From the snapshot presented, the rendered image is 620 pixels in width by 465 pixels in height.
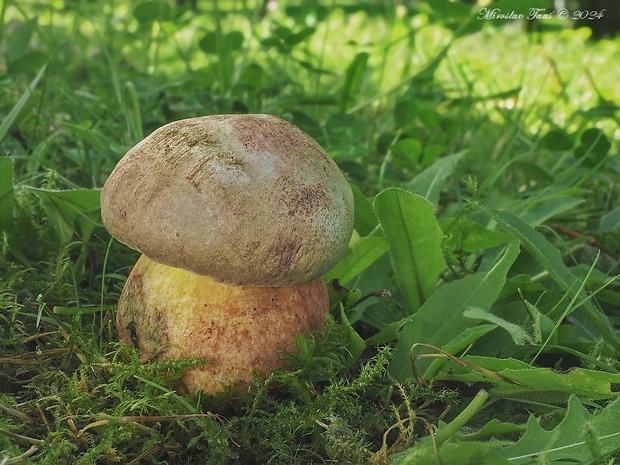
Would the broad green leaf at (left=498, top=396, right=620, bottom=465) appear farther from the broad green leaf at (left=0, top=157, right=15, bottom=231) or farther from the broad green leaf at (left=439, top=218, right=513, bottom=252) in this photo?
the broad green leaf at (left=0, top=157, right=15, bottom=231)

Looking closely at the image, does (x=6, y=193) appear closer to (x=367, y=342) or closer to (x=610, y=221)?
(x=367, y=342)

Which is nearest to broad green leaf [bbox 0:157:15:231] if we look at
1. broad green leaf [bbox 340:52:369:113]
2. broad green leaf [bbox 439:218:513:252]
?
broad green leaf [bbox 439:218:513:252]

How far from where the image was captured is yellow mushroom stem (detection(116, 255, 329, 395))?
1427mm

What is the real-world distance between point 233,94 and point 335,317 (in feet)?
5.06

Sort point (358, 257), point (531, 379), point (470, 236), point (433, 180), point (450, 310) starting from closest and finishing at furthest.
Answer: point (531, 379) → point (450, 310) → point (358, 257) → point (470, 236) → point (433, 180)

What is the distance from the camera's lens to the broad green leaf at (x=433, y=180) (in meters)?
2.18

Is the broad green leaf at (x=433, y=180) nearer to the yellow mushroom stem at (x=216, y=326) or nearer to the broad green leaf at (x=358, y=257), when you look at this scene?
the broad green leaf at (x=358, y=257)

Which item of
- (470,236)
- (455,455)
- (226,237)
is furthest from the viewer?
(470,236)

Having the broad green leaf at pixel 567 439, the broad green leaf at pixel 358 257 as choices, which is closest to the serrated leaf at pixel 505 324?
the broad green leaf at pixel 567 439

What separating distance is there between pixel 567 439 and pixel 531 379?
6.2 inches

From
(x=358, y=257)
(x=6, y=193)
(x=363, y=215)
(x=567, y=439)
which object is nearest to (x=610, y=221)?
(x=363, y=215)

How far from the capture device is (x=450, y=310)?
64.4 inches

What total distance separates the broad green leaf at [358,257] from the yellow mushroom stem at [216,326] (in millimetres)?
300

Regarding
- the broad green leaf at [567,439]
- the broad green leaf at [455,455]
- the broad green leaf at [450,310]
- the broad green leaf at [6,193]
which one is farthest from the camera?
the broad green leaf at [6,193]
